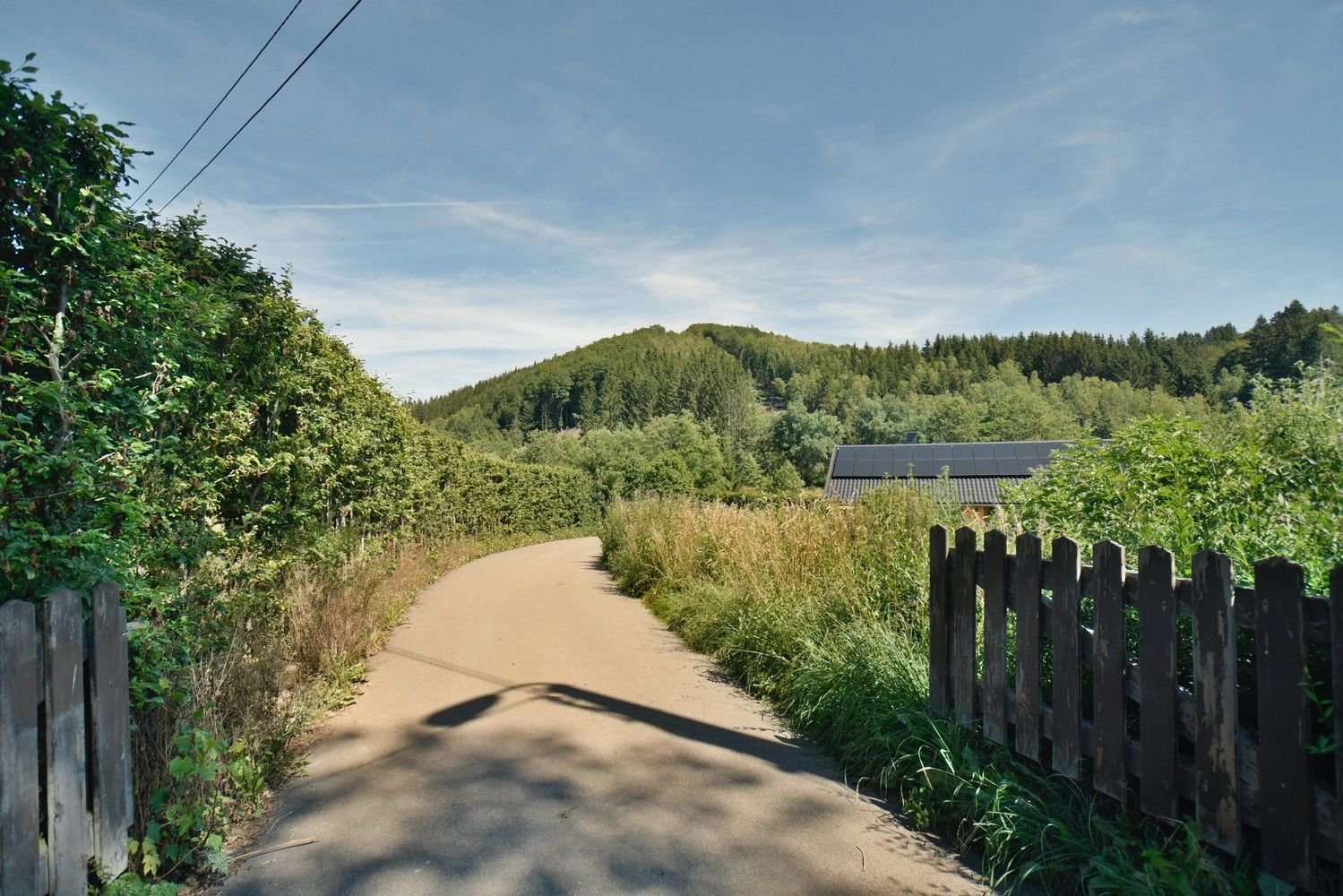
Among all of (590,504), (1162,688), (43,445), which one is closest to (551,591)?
(43,445)

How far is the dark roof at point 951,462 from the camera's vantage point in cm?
3444

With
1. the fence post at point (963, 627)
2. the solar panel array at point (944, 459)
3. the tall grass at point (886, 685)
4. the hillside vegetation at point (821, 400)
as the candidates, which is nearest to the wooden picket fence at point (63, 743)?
the tall grass at point (886, 685)

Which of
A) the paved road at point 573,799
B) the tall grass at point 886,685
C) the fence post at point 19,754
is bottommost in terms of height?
the paved road at point 573,799

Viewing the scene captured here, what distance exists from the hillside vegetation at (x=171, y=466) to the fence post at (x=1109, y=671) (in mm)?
3861

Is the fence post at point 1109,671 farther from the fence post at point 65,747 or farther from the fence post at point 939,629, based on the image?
the fence post at point 65,747

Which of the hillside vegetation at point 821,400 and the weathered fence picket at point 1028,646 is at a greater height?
the hillside vegetation at point 821,400

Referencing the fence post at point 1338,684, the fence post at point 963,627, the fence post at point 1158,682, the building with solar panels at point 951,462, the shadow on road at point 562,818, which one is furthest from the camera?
the building with solar panels at point 951,462

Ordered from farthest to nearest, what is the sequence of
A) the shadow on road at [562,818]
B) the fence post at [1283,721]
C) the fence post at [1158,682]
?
the shadow on road at [562,818] < the fence post at [1158,682] < the fence post at [1283,721]

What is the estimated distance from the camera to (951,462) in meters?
38.2

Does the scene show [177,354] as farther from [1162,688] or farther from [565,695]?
[1162,688]

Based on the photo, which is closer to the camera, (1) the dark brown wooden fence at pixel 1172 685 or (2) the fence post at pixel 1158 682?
(1) the dark brown wooden fence at pixel 1172 685

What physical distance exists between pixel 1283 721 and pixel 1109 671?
652 millimetres

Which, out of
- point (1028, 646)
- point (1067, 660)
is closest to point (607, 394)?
point (1028, 646)

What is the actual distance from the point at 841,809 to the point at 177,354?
15.4 feet
